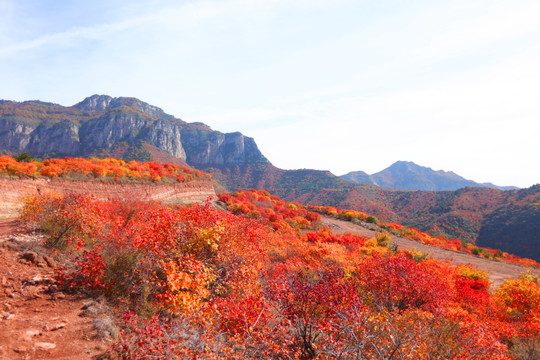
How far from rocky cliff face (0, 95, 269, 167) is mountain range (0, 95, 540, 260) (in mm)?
271

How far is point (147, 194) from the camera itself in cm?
2539

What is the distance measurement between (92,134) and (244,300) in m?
117

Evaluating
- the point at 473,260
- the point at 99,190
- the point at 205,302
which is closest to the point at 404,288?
the point at 205,302

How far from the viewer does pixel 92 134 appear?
316 feet

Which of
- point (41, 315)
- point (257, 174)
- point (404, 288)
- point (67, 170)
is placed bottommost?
point (41, 315)

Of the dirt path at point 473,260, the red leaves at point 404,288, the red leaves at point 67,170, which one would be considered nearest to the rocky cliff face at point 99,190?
the red leaves at point 67,170

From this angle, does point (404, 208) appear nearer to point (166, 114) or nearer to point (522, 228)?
point (522, 228)

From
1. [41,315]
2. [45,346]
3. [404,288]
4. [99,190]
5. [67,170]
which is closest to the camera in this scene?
[45,346]

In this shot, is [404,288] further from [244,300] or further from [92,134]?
[92,134]

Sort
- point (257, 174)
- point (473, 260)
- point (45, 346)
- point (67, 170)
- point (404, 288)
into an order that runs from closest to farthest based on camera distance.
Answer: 1. point (45, 346)
2. point (404, 288)
3. point (67, 170)
4. point (473, 260)
5. point (257, 174)

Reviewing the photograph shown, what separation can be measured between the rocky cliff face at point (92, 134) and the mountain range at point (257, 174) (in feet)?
0.89

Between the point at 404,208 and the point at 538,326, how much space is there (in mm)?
78115

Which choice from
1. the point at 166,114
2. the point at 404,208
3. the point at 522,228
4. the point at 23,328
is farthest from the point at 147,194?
the point at 166,114

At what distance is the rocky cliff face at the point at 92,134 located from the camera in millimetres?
85169
